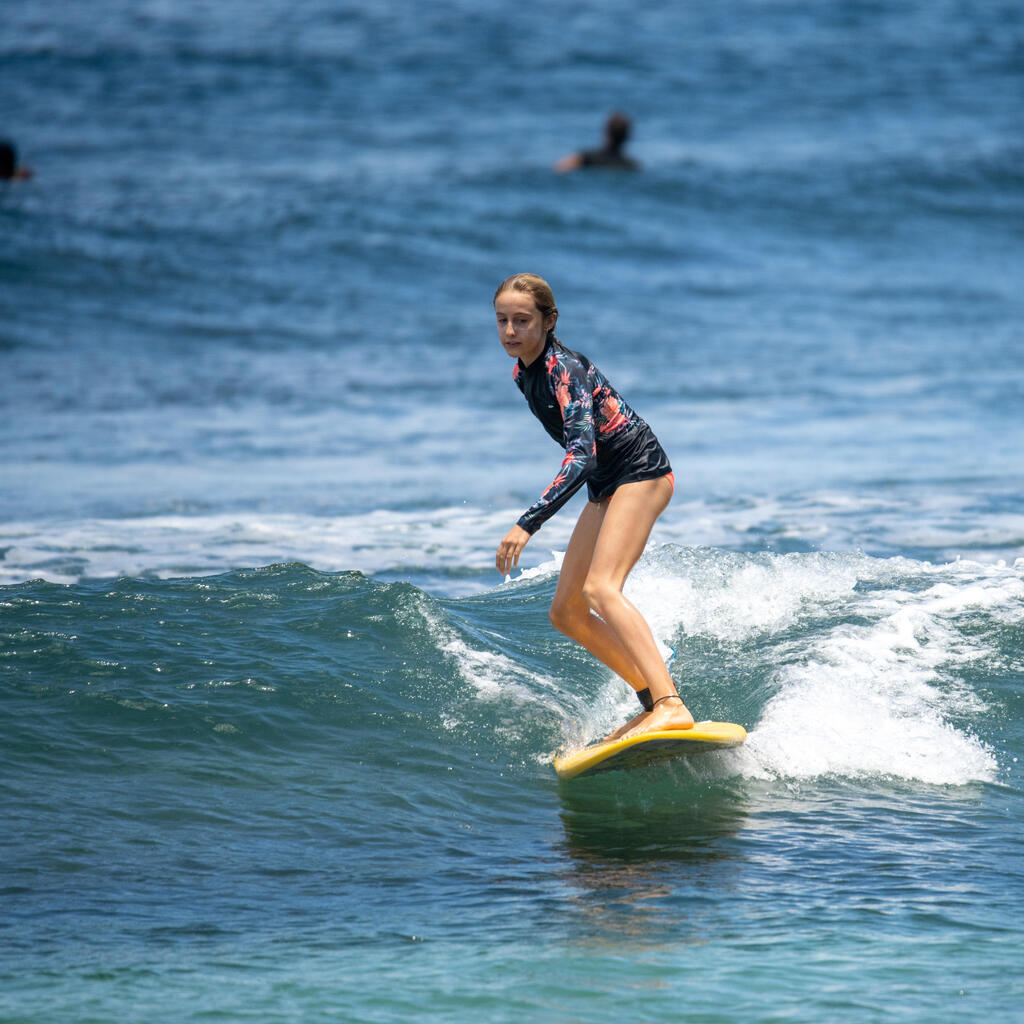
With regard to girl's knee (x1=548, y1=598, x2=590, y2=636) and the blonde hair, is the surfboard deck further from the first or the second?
the blonde hair

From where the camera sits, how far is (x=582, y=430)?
5500mm

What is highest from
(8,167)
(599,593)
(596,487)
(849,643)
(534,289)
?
(8,167)

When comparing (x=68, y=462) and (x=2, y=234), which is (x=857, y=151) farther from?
(x=68, y=462)

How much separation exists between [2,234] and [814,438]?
14.9 meters

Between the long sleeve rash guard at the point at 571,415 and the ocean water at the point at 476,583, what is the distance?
1345mm

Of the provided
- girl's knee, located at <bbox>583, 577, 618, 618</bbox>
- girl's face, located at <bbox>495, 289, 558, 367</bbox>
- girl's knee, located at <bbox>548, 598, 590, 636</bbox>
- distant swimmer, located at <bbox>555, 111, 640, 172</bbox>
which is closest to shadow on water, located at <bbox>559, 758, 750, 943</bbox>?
girl's knee, located at <bbox>548, 598, 590, 636</bbox>

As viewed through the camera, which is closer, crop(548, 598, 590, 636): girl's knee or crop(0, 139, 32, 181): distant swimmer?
crop(548, 598, 590, 636): girl's knee

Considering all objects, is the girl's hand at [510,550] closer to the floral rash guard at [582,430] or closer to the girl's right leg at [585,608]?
the floral rash guard at [582,430]

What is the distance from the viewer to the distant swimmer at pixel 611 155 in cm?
2691

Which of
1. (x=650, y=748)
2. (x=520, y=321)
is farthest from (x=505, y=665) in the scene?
(x=520, y=321)

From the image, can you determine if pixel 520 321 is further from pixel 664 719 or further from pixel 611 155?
pixel 611 155

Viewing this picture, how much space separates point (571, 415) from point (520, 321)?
42 cm

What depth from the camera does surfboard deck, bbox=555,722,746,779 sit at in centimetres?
568

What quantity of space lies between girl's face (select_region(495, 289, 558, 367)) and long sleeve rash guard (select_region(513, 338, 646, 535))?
11cm
